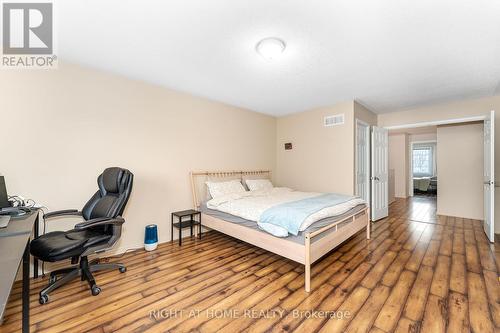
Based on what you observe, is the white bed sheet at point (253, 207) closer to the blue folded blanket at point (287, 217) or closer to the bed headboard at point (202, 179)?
the blue folded blanket at point (287, 217)

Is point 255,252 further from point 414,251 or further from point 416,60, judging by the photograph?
point 416,60

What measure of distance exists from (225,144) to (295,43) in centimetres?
245

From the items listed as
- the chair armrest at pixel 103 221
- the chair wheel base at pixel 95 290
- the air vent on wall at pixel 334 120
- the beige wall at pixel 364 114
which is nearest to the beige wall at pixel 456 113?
the beige wall at pixel 364 114

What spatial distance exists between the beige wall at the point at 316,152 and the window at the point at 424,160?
8.31 meters

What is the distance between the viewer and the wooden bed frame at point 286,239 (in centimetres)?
222

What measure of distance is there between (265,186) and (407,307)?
9.54ft

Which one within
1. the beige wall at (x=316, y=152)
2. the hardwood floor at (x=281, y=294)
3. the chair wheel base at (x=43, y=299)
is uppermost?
the beige wall at (x=316, y=152)

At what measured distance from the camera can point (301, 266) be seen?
2.60 meters

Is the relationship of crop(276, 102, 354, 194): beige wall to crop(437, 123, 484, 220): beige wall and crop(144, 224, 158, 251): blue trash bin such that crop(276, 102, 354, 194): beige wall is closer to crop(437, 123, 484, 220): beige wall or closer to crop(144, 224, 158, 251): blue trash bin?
crop(437, 123, 484, 220): beige wall

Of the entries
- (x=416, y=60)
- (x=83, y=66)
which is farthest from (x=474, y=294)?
(x=83, y=66)

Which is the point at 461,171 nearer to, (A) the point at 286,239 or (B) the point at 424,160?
(A) the point at 286,239

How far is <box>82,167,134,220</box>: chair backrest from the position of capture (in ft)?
7.40

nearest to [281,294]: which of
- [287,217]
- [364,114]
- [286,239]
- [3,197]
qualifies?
[286,239]

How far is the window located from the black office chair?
1203 cm
